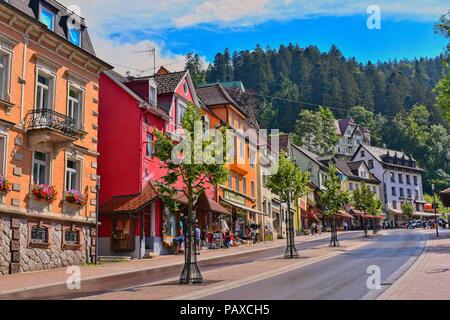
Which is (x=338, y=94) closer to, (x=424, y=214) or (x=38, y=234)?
(x=424, y=214)

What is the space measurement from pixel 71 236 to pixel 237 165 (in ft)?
70.3

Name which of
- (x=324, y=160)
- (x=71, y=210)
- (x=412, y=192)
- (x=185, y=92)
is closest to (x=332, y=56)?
(x=412, y=192)

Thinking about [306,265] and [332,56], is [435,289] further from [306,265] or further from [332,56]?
[332,56]

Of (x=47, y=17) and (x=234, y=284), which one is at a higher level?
(x=47, y=17)

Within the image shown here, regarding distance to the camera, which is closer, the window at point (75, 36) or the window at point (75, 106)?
the window at point (75, 106)

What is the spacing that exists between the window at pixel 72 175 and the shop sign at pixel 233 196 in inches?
716

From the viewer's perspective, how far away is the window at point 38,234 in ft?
67.6

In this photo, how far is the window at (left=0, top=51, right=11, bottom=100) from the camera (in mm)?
19938

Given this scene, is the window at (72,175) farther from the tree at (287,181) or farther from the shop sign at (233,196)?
the shop sign at (233,196)

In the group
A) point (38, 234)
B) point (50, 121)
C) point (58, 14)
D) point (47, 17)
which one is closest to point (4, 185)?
point (38, 234)

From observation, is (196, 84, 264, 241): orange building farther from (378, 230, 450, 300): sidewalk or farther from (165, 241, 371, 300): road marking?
(378, 230, 450, 300): sidewalk

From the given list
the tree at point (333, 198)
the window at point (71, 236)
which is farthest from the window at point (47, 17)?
the tree at point (333, 198)

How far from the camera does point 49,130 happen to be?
20719 mm

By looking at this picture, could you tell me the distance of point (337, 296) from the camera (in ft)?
35.8
